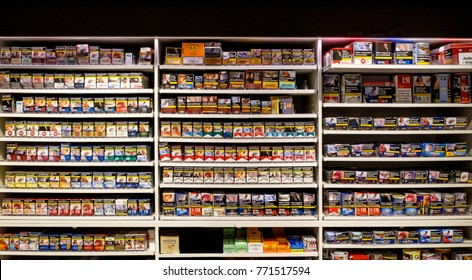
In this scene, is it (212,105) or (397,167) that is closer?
(212,105)

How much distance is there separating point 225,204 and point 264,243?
0.54m

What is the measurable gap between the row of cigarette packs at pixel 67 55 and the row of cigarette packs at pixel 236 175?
3.74ft

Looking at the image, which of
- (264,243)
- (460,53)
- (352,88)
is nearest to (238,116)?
(352,88)

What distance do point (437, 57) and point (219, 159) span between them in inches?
93.8

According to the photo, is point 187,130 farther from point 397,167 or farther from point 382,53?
point 397,167

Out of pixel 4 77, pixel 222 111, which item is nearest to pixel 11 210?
pixel 4 77

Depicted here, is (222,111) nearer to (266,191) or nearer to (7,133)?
(266,191)

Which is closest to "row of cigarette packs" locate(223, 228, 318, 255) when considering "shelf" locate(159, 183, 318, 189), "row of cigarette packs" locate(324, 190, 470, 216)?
"row of cigarette packs" locate(324, 190, 470, 216)

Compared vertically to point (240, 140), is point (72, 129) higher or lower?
higher

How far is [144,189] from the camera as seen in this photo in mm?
4348

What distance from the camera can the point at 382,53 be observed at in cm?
418

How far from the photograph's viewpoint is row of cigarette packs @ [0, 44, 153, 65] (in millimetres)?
4258
